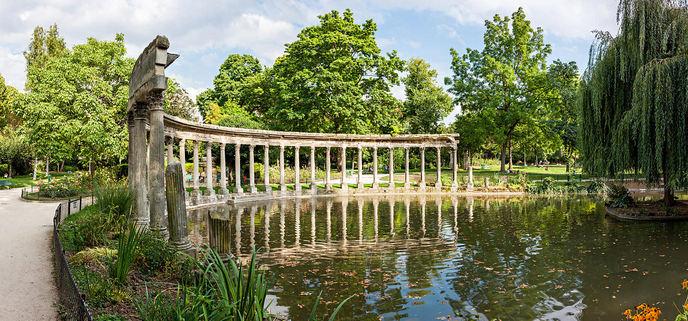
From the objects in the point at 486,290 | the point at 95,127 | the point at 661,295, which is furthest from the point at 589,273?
the point at 95,127

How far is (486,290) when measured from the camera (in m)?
9.76

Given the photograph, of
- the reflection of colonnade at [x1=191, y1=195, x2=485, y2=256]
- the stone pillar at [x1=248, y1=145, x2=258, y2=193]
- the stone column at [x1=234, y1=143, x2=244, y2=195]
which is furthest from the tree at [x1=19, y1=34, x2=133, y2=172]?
the reflection of colonnade at [x1=191, y1=195, x2=485, y2=256]

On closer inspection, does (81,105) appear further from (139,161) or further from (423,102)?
(423,102)

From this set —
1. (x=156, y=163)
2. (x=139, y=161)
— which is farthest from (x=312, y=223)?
(x=156, y=163)

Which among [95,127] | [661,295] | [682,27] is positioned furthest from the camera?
[95,127]

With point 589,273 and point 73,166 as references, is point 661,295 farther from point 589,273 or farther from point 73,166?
point 73,166

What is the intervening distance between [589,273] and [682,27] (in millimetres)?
13468

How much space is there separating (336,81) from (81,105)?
17545 millimetres

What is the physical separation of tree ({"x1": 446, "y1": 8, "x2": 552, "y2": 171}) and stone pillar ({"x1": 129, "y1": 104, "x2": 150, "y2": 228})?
115 feet

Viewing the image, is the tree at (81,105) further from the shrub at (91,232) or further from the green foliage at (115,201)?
the shrub at (91,232)

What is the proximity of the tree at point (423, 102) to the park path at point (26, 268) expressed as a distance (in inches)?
1726

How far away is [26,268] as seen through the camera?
959 cm

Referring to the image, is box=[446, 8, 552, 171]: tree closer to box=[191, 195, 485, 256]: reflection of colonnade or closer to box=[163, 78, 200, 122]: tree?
box=[191, 195, 485, 256]: reflection of colonnade

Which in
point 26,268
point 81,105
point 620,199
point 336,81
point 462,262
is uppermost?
point 336,81
